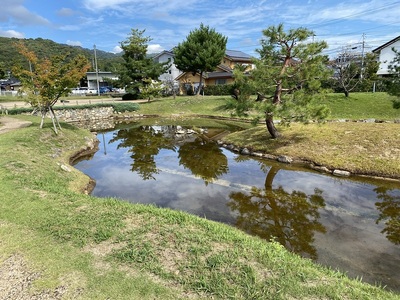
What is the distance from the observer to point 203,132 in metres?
18.1

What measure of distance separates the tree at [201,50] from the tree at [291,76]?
60.2ft

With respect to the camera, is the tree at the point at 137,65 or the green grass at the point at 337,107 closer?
the green grass at the point at 337,107

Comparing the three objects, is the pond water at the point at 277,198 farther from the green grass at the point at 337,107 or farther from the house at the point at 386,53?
the house at the point at 386,53

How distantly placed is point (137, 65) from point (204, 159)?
21.1 meters

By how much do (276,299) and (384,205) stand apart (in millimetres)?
5699

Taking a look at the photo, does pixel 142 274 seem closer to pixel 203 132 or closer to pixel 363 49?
pixel 203 132

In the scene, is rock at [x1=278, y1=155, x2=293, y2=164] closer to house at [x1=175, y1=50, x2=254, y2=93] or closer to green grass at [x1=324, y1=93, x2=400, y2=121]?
green grass at [x1=324, y1=93, x2=400, y2=121]

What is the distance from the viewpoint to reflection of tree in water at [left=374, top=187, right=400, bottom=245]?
5.57 m

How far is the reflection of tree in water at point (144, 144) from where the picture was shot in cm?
1054

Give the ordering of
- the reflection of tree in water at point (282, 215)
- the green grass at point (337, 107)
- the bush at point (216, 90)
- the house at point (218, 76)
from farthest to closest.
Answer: the house at point (218, 76) < the bush at point (216, 90) < the green grass at point (337, 107) < the reflection of tree in water at point (282, 215)

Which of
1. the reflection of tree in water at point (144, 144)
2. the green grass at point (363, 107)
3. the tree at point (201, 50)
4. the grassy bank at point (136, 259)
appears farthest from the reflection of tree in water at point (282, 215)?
the tree at point (201, 50)

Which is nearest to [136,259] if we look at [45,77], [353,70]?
[45,77]

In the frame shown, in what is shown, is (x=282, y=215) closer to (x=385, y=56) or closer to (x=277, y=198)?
(x=277, y=198)

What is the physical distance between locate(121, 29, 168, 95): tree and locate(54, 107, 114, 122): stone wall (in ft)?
17.2
